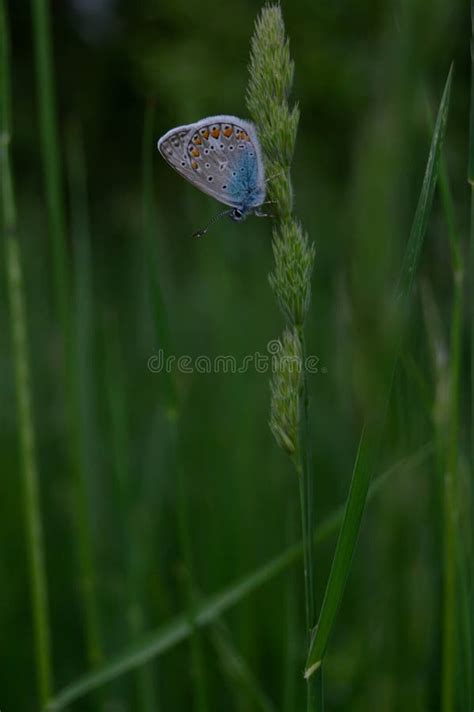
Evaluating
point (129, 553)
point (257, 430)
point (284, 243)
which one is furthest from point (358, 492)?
point (257, 430)

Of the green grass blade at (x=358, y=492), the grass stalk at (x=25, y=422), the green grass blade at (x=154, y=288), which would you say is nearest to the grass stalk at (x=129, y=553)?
the grass stalk at (x=25, y=422)

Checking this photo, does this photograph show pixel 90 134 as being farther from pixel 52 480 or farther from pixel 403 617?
pixel 403 617

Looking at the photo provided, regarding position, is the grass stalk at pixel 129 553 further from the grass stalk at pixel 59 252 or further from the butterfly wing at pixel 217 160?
the butterfly wing at pixel 217 160

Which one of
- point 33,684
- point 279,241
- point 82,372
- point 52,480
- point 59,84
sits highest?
point 59,84

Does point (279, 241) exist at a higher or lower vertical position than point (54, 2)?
lower

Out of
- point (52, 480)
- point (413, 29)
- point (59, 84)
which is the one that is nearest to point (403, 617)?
point (413, 29)

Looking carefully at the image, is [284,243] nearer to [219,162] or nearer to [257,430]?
[219,162]

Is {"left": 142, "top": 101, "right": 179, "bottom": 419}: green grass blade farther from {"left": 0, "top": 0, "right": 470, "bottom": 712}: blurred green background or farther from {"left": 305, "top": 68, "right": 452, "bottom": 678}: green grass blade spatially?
{"left": 305, "top": 68, "right": 452, "bottom": 678}: green grass blade
